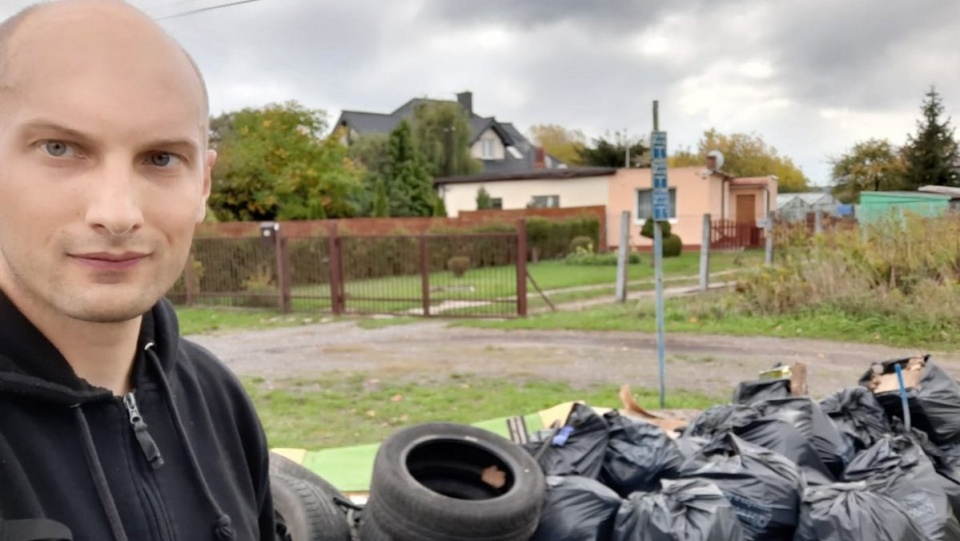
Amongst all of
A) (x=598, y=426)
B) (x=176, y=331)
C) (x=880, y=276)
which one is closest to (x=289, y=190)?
(x=880, y=276)

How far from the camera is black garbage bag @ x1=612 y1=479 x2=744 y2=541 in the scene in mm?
3027

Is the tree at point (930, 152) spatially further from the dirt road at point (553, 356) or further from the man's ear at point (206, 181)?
the man's ear at point (206, 181)

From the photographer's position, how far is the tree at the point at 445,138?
45.4 metres

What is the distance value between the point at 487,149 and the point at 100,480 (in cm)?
5305

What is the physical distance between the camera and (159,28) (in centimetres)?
108

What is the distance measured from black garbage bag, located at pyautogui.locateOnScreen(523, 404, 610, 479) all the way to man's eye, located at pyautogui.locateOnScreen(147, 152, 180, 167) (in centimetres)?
294

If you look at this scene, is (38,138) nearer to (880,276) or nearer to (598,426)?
(598,426)

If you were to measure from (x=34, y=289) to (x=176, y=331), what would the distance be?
1.03 ft

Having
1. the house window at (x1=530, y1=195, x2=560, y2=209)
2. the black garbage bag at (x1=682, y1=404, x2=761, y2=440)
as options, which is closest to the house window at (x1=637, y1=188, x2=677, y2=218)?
the house window at (x1=530, y1=195, x2=560, y2=209)

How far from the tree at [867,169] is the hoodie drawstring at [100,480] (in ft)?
60.1

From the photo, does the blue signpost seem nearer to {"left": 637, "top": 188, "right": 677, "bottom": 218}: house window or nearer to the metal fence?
the metal fence

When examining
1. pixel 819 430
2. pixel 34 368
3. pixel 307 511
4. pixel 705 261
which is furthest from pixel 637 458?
pixel 705 261

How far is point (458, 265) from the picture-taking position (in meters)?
14.5

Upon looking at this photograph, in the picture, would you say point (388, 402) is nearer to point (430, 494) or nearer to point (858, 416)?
point (430, 494)
